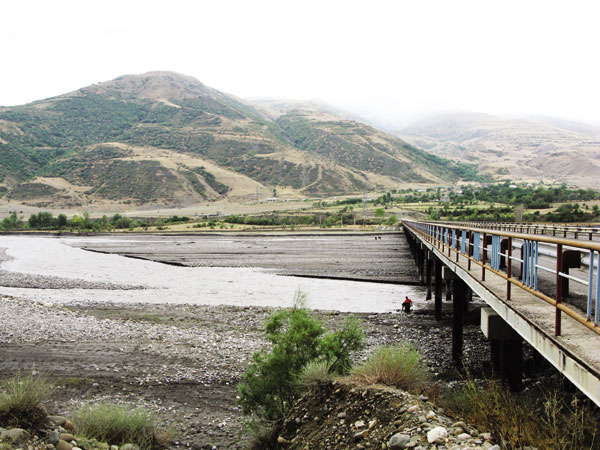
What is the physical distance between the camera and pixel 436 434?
16.4 feet

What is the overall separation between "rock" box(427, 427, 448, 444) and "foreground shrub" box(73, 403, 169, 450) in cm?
502

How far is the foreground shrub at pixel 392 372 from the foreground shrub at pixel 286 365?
0.93 metres

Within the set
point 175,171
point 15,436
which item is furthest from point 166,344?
point 175,171

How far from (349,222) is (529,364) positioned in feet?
297

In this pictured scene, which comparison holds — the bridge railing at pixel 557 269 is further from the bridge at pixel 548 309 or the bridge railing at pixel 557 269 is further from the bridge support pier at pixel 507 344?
the bridge support pier at pixel 507 344

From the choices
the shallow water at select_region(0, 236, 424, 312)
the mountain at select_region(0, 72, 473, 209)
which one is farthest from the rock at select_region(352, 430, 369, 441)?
the mountain at select_region(0, 72, 473, 209)

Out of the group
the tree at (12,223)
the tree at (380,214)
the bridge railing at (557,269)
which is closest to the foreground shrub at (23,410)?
the bridge railing at (557,269)

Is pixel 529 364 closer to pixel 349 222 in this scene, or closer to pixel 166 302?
pixel 166 302

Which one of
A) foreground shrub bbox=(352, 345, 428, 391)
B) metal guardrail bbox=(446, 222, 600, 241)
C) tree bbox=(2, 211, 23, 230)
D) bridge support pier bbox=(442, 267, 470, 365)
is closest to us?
foreground shrub bbox=(352, 345, 428, 391)

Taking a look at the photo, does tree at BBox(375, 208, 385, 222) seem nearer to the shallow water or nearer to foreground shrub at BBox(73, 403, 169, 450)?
the shallow water

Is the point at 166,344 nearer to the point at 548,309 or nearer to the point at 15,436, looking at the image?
the point at 15,436

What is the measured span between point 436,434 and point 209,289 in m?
24.7

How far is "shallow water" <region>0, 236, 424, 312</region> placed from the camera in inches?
951

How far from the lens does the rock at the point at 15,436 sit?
6387 mm
